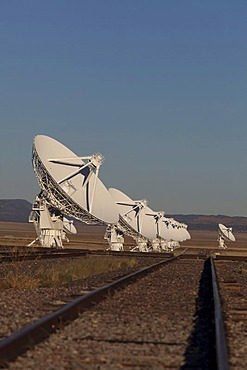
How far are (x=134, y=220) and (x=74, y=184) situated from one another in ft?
73.1

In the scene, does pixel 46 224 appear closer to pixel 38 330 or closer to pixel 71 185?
pixel 71 185

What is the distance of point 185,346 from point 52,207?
43.0 m

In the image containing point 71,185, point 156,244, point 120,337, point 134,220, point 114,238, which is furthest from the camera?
point 156,244

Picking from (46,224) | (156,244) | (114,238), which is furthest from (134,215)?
(46,224)

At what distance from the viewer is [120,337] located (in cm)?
797

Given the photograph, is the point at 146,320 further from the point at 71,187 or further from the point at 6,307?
the point at 71,187

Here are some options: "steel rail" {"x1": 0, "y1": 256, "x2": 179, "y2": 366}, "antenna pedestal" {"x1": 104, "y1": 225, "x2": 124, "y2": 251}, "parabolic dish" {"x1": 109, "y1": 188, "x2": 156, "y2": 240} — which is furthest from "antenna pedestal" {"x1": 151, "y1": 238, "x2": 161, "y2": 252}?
"steel rail" {"x1": 0, "y1": 256, "x2": 179, "y2": 366}

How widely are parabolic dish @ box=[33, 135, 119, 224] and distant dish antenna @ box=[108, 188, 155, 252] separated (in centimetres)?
1732

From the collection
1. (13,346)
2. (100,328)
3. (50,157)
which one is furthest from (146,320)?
(50,157)

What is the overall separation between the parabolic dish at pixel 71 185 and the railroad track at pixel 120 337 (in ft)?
103

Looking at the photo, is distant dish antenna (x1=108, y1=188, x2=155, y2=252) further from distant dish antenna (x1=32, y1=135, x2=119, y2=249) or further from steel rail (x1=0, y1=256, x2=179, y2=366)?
steel rail (x1=0, y1=256, x2=179, y2=366)

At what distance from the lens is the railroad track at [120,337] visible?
6.42 m

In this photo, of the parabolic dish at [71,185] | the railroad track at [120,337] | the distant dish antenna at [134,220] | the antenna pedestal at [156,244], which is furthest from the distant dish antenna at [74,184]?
the railroad track at [120,337]

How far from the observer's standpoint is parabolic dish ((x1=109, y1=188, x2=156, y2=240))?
6616cm
